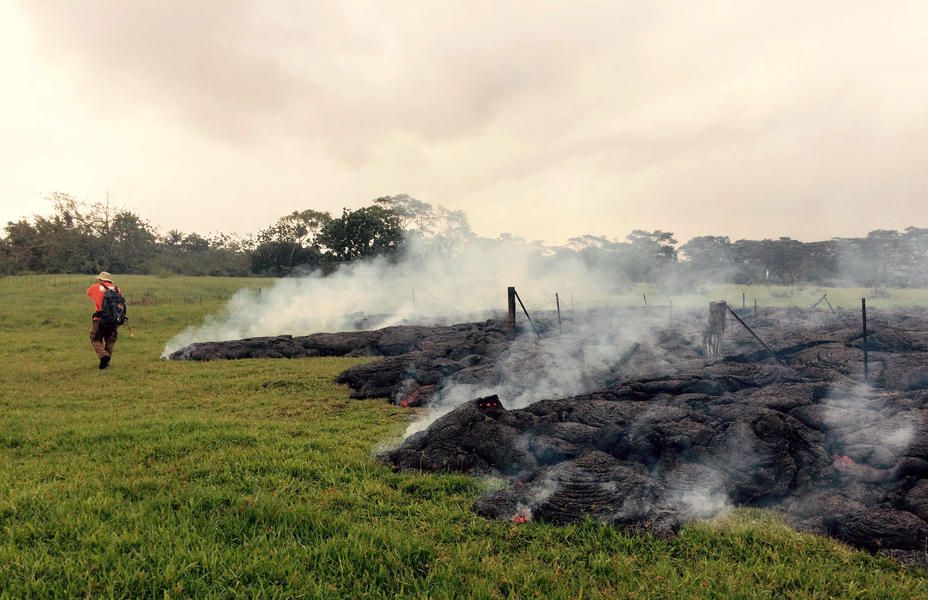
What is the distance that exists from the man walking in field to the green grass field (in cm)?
651

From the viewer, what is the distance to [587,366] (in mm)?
11789

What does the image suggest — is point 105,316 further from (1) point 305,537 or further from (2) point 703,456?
(2) point 703,456

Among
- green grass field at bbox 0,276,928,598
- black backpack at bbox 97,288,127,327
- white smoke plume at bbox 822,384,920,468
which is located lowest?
green grass field at bbox 0,276,928,598

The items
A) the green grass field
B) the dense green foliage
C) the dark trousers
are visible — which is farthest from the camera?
the dense green foliage

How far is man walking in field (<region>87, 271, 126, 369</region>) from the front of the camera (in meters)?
13.7

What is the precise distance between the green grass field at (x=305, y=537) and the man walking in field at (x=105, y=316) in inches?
256

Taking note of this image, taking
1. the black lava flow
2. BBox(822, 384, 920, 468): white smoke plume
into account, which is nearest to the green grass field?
the black lava flow

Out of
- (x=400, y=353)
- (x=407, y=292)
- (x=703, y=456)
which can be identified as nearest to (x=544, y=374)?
(x=703, y=456)

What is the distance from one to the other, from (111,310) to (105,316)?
209 mm

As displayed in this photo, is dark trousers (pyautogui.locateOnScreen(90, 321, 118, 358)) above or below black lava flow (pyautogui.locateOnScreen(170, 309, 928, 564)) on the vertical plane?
above

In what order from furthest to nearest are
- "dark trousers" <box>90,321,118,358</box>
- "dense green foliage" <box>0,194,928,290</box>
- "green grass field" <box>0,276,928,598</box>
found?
"dense green foliage" <box>0,194,928,290</box> → "dark trousers" <box>90,321,118,358</box> → "green grass field" <box>0,276,928,598</box>

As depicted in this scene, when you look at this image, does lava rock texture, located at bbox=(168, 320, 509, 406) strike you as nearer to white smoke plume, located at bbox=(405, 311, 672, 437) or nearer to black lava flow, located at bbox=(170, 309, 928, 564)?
white smoke plume, located at bbox=(405, 311, 672, 437)

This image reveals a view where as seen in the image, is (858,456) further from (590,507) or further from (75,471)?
(75,471)

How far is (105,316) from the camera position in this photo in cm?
1379
